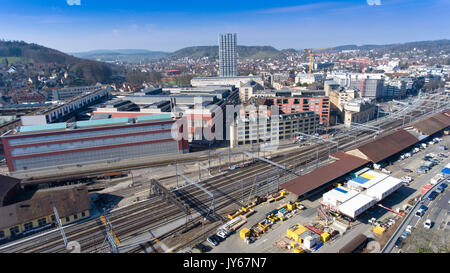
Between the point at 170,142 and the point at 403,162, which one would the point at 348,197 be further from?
the point at 170,142

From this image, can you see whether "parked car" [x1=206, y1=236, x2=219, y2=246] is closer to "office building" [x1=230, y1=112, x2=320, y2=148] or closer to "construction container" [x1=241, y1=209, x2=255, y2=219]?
"construction container" [x1=241, y1=209, x2=255, y2=219]

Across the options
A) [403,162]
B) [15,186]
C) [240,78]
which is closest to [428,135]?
[403,162]

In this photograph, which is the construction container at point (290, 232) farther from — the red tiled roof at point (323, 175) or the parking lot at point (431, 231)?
the parking lot at point (431, 231)

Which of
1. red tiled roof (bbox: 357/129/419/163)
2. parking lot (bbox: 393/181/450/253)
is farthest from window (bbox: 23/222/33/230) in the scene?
red tiled roof (bbox: 357/129/419/163)

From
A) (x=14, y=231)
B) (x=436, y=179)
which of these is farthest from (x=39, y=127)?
(x=436, y=179)
